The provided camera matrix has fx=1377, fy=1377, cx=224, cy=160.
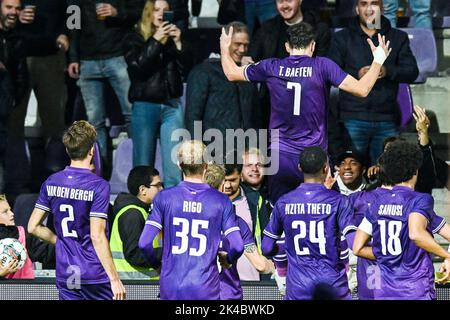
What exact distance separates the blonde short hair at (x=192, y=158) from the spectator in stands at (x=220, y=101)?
273cm

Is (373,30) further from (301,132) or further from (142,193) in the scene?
(142,193)

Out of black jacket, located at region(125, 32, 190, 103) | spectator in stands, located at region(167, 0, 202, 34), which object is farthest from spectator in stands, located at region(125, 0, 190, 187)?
spectator in stands, located at region(167, 0, 202, 34)

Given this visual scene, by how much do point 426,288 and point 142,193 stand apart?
3111mm

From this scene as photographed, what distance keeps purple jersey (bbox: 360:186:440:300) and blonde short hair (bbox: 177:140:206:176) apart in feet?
4.23

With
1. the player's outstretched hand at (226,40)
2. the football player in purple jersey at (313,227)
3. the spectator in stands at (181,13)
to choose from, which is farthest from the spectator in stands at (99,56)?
the football player in purple jersey at (313,227)

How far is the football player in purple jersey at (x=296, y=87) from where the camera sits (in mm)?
11172

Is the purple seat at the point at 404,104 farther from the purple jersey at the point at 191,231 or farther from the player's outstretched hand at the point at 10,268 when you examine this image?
the player's outstretched hand at the point at 10,268

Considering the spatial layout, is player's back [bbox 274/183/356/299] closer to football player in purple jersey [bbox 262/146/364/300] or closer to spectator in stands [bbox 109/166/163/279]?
football player in purple jersey [bbox 262/146/364/300]

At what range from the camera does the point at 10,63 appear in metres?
13.2

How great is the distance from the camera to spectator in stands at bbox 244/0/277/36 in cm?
1314

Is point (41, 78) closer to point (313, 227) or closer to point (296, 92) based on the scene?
point (296, 92)

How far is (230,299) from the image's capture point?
1020 cm

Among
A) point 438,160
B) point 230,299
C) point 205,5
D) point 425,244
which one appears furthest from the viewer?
point 205,5

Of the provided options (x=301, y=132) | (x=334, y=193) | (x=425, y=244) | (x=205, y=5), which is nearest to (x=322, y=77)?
(x=301, y=132)
